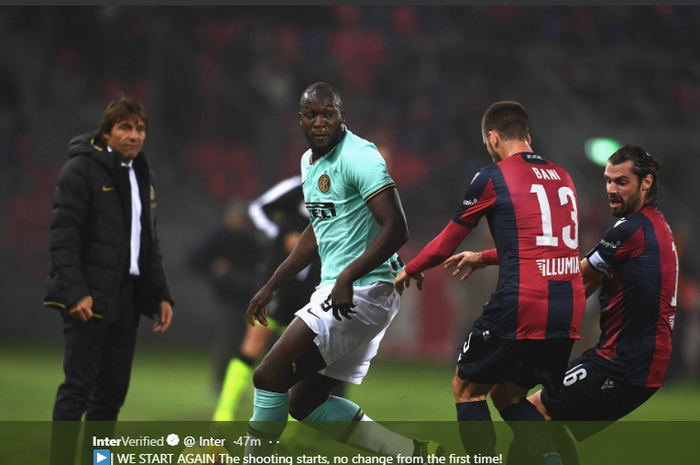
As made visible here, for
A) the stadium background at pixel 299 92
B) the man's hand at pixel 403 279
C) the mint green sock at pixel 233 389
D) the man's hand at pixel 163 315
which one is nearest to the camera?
the man's hand at pixel 403 279

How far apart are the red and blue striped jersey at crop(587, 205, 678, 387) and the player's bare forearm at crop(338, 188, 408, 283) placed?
102 centimetres

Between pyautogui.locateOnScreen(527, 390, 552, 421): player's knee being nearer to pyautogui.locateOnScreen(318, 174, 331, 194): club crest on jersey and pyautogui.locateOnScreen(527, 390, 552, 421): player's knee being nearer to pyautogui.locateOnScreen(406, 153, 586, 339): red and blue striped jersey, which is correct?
pyautogui.locateOnScreen(406, 153, 586, 339): red and blue striped jersey

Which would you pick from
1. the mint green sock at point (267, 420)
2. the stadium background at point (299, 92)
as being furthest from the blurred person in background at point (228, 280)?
the mint green sock at point (267, 420)

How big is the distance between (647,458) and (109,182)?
3.50 m

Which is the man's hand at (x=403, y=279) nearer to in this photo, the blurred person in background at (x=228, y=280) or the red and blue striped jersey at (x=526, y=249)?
the red and blue striped jersey at (x=526, y=249)

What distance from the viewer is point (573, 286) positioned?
3.28 metres

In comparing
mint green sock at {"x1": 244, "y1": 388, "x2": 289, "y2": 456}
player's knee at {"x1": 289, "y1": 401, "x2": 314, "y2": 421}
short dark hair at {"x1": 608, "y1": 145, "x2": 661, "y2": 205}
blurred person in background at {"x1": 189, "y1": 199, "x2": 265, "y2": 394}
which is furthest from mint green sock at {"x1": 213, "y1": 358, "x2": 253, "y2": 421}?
blurred person in background at {"x1": 189, "y1": 199, "x2": 265, "y2": 394}

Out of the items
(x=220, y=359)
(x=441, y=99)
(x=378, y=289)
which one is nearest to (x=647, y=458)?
(x=378, y=289)

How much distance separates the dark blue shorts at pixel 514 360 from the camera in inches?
127

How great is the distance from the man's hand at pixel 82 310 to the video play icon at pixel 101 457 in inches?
25.1

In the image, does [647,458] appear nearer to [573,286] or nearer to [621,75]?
[573,286]

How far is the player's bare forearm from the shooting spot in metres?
3.16

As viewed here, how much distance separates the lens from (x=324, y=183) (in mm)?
3416
